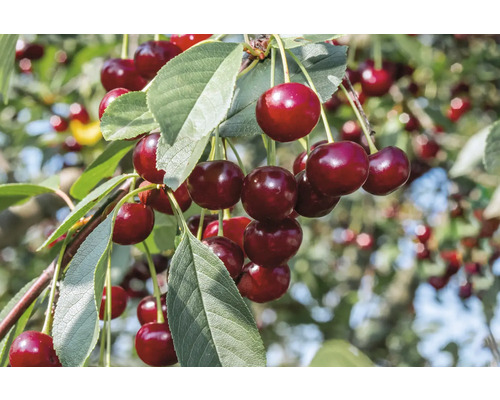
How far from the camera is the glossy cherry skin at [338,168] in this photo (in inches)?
31.4

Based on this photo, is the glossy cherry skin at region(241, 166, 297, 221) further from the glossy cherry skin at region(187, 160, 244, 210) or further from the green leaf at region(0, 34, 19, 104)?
the green leaf at region(0, 34, 19, 104)

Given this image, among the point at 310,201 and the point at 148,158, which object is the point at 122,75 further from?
the point at 310,201

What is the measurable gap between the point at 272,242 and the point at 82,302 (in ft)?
0.94

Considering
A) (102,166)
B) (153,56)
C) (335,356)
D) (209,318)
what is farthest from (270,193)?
(102,166)

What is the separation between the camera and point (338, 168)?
2.61 ft

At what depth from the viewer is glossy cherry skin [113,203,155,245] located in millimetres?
925

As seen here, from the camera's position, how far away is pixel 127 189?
1018 mm

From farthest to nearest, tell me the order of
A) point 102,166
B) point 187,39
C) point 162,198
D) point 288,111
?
point 102,166, point 187,39, point 162,198, point 288,111

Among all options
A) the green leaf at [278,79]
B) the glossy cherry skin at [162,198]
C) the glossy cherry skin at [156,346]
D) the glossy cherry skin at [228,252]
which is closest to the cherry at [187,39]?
the green leaf at [278,79]

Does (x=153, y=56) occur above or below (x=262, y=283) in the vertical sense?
above

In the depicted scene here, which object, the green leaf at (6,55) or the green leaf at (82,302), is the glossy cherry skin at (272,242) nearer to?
the green leaf at (82,302)
